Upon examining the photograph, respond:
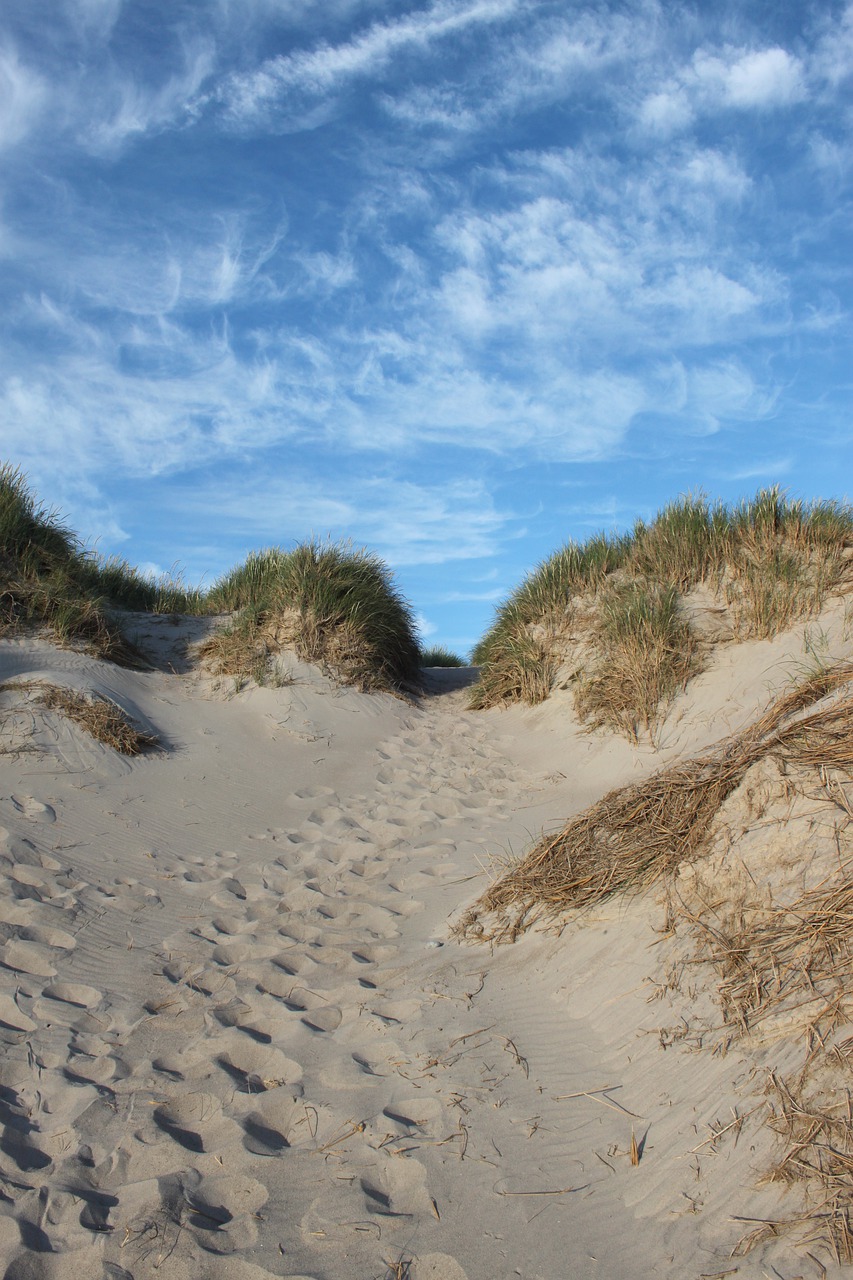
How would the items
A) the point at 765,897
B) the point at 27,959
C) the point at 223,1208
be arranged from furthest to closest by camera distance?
the point at 27,959
the point at 765,897
the point at 223,1208

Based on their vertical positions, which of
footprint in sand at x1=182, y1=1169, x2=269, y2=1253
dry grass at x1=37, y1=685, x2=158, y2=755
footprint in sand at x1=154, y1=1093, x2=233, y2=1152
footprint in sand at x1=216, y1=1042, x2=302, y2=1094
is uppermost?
dry grass at x1=37, y1=685, x2=158, y2=755

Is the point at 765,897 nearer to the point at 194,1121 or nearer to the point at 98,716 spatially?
the point at 194,1121

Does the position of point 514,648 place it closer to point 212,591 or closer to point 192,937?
point 212,591

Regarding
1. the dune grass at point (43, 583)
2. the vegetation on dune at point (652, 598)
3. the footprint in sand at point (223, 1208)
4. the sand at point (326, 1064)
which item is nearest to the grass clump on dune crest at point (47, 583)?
the dune grass at point (43, 583)

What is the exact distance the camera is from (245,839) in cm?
646

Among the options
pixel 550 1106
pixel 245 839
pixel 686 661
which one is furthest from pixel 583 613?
pixel 550 1106

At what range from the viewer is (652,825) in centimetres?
416

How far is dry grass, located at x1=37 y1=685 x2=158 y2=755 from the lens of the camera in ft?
23.4

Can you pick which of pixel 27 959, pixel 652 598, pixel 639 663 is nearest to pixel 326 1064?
pixel 27 959

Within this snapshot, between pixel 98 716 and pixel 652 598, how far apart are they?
5.81m

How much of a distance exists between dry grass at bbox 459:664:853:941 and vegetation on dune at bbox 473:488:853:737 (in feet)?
13.1

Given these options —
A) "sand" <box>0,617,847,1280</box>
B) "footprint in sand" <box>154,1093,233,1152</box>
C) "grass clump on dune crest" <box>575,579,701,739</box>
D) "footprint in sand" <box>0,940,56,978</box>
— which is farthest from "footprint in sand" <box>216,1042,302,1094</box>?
"grass clump on dune crest" <box>575,579,701,739</box>

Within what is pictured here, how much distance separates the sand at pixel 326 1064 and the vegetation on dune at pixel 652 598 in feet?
8.71

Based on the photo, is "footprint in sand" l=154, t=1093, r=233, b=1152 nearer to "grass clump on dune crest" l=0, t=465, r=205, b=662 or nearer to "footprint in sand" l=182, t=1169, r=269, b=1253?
"footprint in sand" l=182, t=1169, r=269, b=1253
